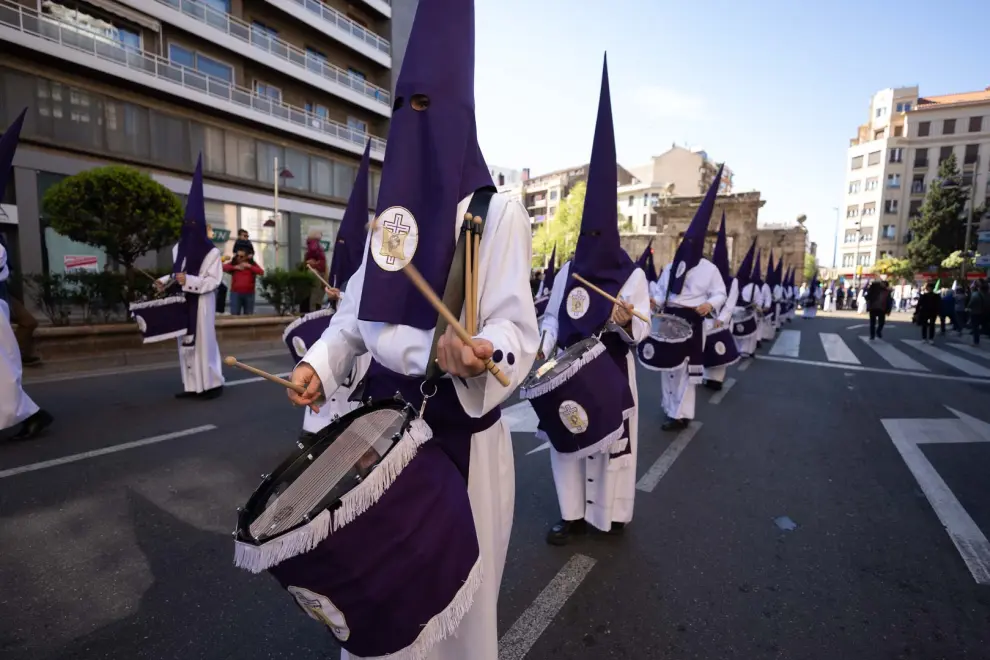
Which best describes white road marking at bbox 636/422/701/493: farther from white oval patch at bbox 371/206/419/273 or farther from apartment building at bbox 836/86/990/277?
apartment building at bbox 836/86/990/277

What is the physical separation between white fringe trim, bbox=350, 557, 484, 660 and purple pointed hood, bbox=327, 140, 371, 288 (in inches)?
153

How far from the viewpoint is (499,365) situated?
1.55 meters

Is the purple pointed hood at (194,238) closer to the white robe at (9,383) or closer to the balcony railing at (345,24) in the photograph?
the white robe at (9,383)

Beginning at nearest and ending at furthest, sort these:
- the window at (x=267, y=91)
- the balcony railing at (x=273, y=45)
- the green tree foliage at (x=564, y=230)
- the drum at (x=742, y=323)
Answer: the drum at (x=742, y=323) → the balcony railing at (x=273, y=45) → the window at (x=267, y=91) → the green tree foliage at (x=564, y=230)

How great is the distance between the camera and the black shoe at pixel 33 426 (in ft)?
16.1

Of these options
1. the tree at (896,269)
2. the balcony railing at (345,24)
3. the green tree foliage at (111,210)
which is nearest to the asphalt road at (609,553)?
the green tree foliage at (111,210)

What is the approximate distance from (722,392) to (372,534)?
8.02 metres

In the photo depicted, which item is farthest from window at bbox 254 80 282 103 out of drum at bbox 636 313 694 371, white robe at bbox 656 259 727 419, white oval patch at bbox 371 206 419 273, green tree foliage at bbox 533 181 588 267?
green tree foliage at bbox 533 181 588 267

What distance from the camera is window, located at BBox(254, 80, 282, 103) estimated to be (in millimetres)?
24016

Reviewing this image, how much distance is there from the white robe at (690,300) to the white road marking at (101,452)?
5.07 m

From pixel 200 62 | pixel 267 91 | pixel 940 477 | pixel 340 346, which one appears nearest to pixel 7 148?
pixel 340 346

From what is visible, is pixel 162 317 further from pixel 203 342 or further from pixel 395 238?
pixel 395 238

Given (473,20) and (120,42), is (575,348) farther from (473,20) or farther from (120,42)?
(120,42)

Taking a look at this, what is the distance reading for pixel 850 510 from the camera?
3969 mm
